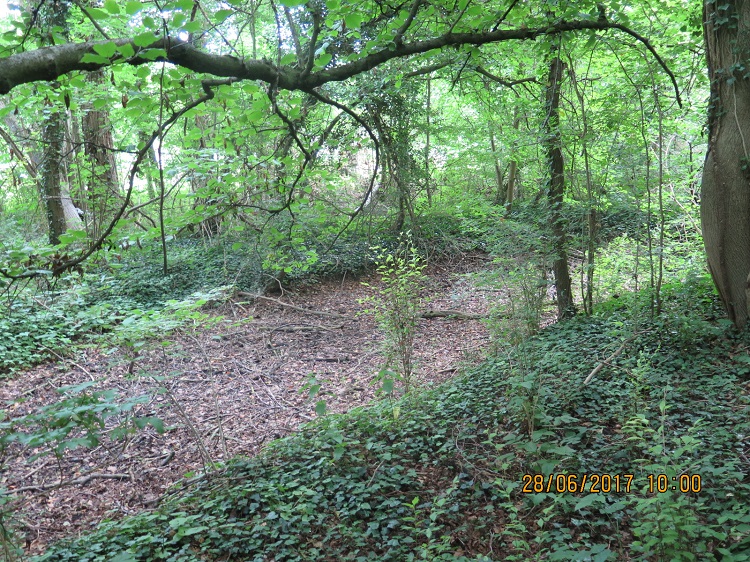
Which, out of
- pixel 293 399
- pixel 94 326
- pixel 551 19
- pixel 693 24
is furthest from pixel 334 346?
pixel 693 24

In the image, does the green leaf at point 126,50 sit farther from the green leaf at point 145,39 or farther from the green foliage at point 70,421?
the green foliage at point 70,421

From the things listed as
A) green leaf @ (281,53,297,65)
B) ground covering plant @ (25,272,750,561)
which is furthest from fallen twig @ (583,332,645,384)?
green leaf @ (281,53,297,65)

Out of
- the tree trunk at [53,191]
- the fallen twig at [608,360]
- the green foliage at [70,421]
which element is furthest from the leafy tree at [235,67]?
the tree trunk at [53,191]

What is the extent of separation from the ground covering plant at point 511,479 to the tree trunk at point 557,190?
82.0 inches

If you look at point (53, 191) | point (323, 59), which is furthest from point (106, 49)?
point (53, 191)

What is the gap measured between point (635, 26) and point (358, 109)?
429cm

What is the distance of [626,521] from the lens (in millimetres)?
2951

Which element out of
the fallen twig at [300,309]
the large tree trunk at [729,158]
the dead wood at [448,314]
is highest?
the large tree trunk at [729,158]

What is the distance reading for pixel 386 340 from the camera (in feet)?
19.0

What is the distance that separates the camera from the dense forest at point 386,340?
2.86m

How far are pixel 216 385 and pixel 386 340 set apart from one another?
2536mm

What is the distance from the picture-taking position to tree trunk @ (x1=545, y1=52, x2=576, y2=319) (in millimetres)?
6668

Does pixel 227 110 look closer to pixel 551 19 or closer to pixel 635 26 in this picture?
pixel 551 19

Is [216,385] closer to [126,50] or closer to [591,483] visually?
[591,483]
